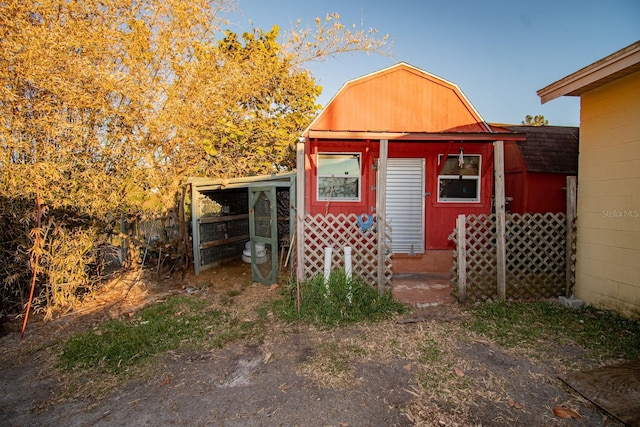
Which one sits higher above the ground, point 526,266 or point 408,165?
point 408,165

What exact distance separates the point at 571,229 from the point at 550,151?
5197 millimetres

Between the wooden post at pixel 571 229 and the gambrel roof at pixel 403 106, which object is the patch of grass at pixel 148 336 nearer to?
the gambrel roof at pixel 403 106

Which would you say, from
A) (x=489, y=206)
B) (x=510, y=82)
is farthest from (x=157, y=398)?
(x=510, y=82)

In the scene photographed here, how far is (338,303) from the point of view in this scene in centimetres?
448

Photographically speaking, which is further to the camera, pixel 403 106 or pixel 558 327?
pixel 403 106

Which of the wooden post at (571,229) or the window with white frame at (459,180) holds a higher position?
the window with white frame at (459,180)

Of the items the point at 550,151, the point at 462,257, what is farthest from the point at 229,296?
the point at 550,151

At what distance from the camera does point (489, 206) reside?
6.74m

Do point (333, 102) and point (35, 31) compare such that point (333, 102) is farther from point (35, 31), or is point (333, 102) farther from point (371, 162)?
point (35, 31)

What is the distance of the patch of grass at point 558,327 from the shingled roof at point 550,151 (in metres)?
5.22

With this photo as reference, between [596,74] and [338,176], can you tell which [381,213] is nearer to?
[338,176]

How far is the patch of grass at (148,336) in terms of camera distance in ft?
11.2

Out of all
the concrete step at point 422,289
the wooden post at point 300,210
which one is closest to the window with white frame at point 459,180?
the concrete step at point 422,289

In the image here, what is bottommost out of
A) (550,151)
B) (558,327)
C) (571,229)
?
(558,327)
